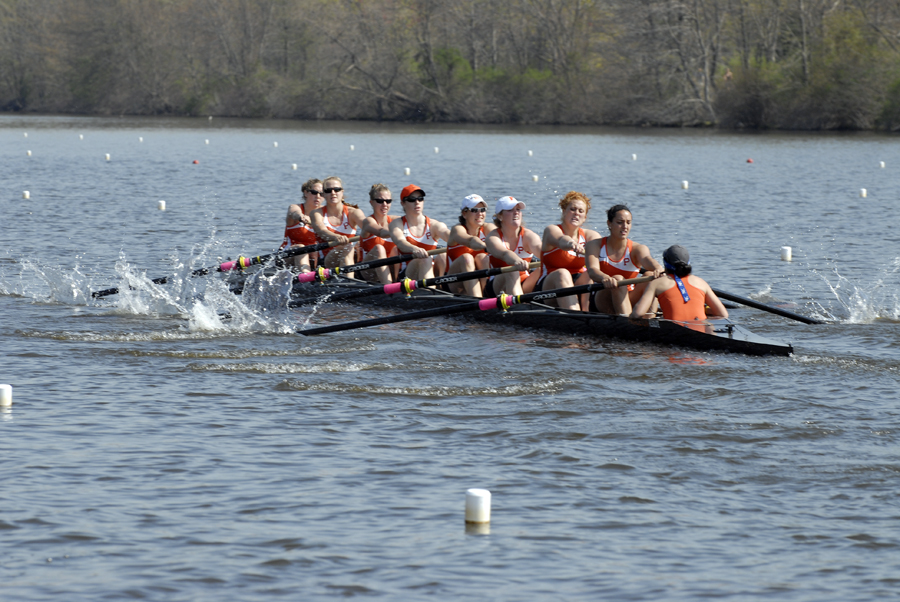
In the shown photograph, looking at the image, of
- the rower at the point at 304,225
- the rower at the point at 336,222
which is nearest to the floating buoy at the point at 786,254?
the rower at the point at 336,222

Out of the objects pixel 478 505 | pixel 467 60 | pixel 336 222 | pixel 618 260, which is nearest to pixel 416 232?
pixel 336 222

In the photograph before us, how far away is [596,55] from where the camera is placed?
6316cm

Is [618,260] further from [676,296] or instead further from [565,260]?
[565,260]

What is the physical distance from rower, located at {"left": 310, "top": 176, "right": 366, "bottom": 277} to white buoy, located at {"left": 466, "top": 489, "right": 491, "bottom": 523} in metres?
8.18

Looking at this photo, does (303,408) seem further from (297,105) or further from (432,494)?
(297,105)

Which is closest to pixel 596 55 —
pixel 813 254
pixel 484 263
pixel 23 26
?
pixel 23 26

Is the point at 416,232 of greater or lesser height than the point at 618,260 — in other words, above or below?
above

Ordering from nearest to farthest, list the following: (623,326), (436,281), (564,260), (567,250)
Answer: (623,326) < (567,250) < (564,260) < (436,281)

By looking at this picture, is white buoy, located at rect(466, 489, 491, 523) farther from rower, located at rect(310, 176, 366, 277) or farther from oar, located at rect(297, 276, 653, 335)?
rower, located at rect(310, 176, 366, 277)

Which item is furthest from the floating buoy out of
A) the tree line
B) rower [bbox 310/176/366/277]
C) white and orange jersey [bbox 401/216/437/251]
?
the tree line

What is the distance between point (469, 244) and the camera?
11773mm

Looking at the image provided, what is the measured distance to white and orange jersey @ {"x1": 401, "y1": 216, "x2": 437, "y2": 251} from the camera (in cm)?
1277

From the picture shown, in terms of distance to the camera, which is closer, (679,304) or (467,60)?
(679,304)

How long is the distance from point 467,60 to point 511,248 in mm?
58933
